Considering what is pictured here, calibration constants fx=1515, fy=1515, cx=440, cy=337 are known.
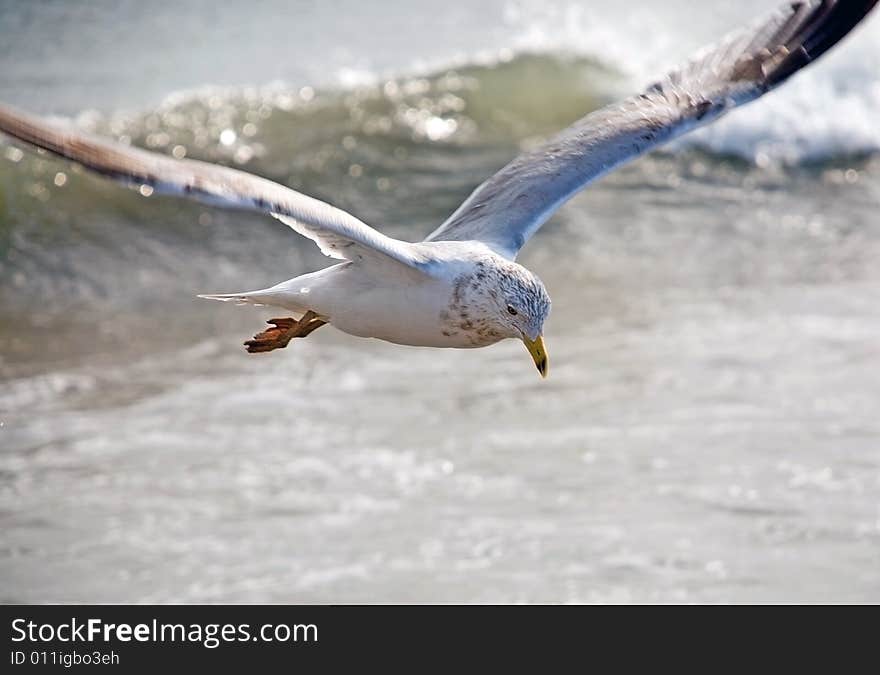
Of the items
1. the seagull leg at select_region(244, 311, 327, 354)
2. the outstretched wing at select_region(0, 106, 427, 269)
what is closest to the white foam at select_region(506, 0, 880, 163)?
the seagull leg at select_region(244, 311, 327, 354)

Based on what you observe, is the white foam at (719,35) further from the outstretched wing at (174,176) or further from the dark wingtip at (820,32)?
the outstretched wing at (174,176)

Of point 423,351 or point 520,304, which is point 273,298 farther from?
point 423,351

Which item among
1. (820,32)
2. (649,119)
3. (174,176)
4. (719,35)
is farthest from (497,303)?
(719,35)

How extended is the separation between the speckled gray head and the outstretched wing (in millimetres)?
539

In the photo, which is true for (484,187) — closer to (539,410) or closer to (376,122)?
(539,410)

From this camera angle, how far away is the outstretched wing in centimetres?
420

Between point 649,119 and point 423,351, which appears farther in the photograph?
point 423,351

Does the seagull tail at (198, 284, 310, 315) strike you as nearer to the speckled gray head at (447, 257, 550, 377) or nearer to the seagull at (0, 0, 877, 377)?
the seagull at (0, 0, 877, 377)

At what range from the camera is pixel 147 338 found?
10719 millimetres

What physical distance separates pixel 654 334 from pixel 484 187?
15.8 ft

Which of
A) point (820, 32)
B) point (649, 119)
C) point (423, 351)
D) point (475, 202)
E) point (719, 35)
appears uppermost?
point (719, 35)

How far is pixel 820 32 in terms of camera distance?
21.0ft

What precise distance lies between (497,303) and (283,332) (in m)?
1.12

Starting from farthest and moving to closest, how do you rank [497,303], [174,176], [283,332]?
[283,332] < [497,303] < [174,176]
